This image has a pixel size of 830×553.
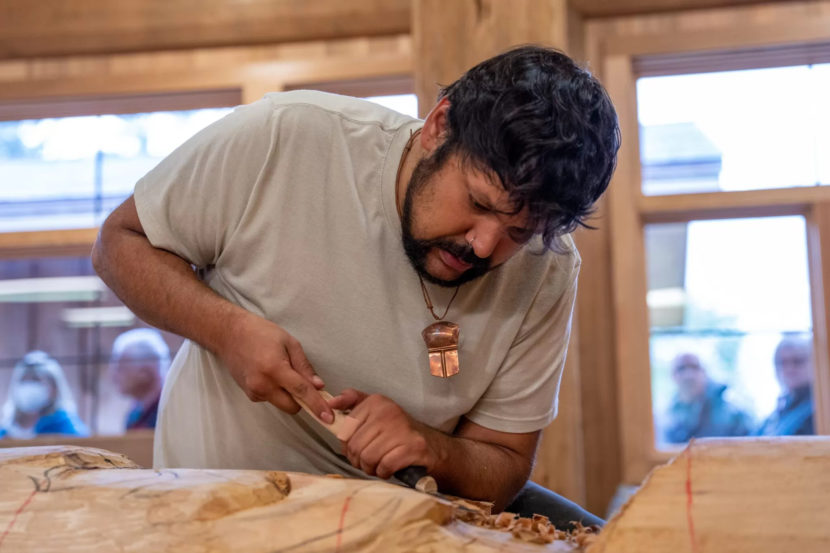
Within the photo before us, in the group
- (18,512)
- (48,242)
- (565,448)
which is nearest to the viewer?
(18,512)

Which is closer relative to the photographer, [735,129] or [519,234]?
[519,234]

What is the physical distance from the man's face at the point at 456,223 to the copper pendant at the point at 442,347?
0.09m

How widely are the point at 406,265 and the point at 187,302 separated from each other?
428 mm

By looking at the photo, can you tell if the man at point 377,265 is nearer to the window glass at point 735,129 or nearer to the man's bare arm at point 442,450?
the man's bare arm at point 442,450

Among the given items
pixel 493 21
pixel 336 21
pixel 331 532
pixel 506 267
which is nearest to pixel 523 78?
pixel 506 267

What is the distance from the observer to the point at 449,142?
162 cm

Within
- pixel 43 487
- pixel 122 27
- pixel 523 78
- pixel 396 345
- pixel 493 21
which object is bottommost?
pixel 43 487

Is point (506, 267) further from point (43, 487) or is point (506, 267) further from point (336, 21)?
point (336, 21)

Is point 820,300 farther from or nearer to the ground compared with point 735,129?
nearer to the ground

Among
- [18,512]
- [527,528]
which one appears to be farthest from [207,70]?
[527,528]

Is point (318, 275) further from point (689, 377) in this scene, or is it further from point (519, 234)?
point (689, 377)

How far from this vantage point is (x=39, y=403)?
4.14 metres

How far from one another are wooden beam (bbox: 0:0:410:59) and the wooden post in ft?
1.66

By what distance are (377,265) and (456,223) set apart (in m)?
0.21
